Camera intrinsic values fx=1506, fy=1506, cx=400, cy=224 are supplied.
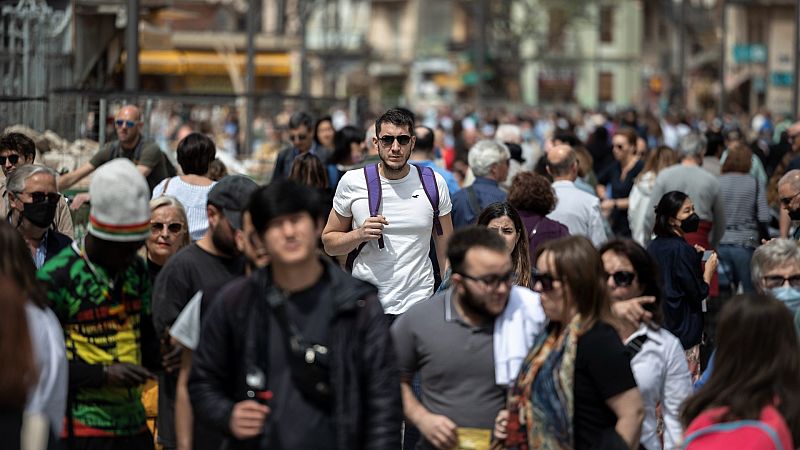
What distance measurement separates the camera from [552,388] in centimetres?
518

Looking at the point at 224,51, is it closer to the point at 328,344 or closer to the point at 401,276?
the point at 401,276

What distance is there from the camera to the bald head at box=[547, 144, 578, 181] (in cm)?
1088

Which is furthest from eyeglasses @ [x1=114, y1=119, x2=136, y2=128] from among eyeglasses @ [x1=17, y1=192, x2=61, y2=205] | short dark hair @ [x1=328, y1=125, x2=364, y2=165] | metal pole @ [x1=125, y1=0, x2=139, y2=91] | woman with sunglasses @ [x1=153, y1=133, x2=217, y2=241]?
eyeglasses @ [x1=17, y1=192, x2=61, y2=205]

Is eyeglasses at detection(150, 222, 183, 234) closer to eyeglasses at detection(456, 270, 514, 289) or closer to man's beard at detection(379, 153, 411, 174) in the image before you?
man's beard at detection(379, 153, 411, 174)

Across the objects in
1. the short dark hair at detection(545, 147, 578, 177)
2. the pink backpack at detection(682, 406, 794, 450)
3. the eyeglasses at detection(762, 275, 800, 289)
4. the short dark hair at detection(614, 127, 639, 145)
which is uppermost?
the short dark hair at detection(614, 127, 639, 145)

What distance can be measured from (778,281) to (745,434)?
1.60 metres

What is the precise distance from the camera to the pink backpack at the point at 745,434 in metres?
4.76

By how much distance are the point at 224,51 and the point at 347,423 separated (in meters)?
45.2

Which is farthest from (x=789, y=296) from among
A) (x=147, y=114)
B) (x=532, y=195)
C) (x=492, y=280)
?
(x=147, y=114)

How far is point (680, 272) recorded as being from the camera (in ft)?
28.6

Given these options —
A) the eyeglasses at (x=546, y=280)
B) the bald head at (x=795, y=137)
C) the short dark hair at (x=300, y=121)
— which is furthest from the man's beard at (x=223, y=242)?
the bald head at (x=795, y=137)

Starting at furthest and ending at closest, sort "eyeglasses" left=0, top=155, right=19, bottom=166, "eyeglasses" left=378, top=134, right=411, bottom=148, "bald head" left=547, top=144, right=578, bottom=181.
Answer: "bald head" left=547, top=144, right=578, bottom=181, "eyeglasses" left=0, top=155, right=19, bottom=166, "eyeglasses" left=378, top=134, right=411, bottom=148

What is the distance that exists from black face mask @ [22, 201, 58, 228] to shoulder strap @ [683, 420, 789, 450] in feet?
11.2

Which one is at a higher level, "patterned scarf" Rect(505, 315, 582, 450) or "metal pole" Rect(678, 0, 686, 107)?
"metal pole" Rect(678, 0, 686, 107)
